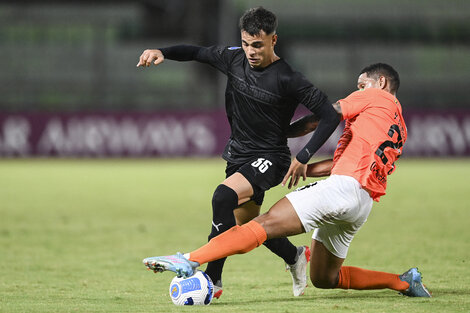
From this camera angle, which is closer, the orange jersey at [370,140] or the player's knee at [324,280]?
the orange jersey at [370,140]

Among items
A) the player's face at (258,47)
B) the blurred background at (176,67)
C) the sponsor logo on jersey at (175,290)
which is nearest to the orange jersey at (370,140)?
the player's face at (258,47)

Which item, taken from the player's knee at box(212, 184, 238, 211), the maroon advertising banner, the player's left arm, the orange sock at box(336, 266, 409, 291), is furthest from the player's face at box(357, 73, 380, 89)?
the maroon advertising banner

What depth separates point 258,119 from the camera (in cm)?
607

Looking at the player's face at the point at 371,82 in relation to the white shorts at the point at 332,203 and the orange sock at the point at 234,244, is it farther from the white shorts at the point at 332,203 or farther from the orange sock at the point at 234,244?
the orange sock at the point at 234,244

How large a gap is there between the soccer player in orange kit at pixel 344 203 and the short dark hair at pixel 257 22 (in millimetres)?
758

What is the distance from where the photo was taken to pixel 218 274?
6023 millimetres

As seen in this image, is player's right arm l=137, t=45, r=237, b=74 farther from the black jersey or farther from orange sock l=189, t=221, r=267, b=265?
orange sock l=189, t=221, r=267, b=265

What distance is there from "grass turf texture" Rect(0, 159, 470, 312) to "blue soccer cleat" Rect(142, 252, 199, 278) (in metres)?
0.33

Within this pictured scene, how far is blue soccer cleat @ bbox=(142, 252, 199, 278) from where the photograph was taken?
16.9 feet

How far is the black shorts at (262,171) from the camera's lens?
233 inches

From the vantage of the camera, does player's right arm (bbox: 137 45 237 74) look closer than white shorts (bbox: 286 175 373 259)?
No

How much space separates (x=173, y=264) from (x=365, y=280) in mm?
1718

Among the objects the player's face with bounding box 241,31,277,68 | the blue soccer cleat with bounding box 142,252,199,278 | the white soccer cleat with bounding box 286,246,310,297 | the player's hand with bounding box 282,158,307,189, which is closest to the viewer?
the blue soccer cleat with bounding box 142,252,199,278

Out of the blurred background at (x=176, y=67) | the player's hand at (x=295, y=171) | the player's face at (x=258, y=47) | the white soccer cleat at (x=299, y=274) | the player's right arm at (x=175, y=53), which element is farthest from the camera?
the blurred background at (x=176, y=67)
